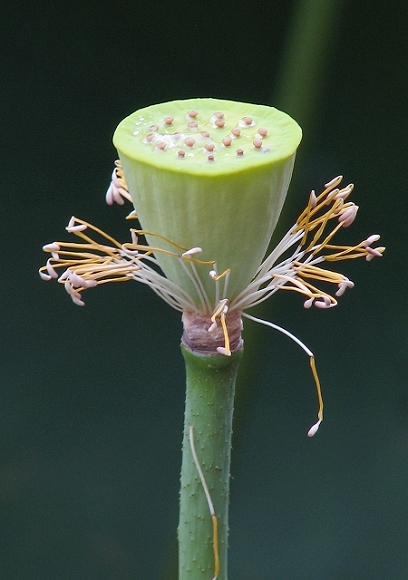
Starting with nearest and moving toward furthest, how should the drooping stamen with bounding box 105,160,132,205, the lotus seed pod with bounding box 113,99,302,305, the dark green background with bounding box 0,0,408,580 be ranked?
1. the lotus seed pod with bounding box 113,99,302,305
2. the drooping stamen with bounding box 105,160,132,205
3. the dark green background with bounding box 0,0,408,580

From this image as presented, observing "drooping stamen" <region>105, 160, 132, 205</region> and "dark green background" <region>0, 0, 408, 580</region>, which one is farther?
"dark green background" <region>0, 0, 408, 580</region>

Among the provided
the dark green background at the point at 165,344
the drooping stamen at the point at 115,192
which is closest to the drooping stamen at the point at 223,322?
the drooping stamen at the point at 115,192

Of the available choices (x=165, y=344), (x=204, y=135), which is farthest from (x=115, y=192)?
(x=165, y=344)

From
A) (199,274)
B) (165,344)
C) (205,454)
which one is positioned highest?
(199,274)

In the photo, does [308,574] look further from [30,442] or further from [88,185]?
[88,185]

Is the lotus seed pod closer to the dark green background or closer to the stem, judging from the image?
the stem

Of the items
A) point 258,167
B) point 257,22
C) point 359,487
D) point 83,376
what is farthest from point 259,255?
point 359,487

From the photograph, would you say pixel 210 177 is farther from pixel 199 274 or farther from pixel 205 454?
pixel 205 454

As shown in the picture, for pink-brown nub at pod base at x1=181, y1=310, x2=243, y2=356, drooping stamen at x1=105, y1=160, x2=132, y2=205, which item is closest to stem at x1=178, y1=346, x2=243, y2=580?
pink-brown nub at pod base at x1=181, y1=310, x2=243, y2=356
